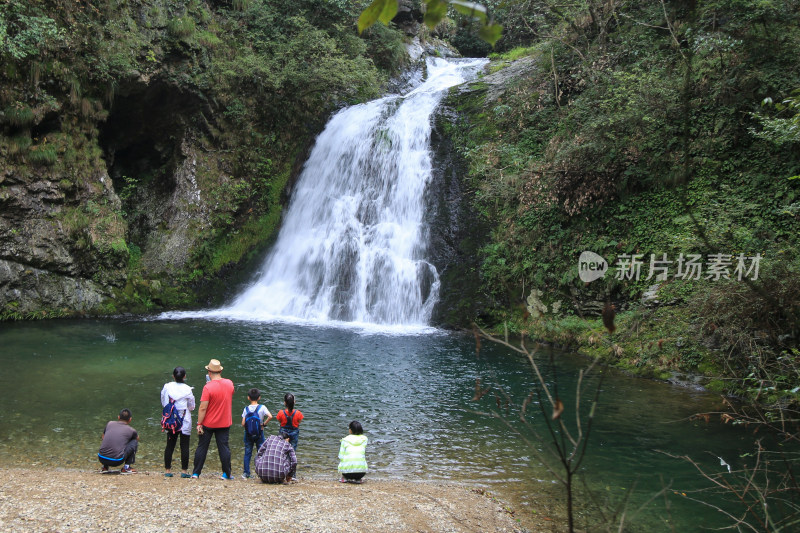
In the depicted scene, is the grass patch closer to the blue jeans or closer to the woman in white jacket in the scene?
the woman in white jacket

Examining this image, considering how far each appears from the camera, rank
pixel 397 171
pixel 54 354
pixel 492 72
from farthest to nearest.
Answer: pixel 492 72 → pixel 397 171 → pixel 54 354

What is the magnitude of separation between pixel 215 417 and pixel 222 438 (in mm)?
266

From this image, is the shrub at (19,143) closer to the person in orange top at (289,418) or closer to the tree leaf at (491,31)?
the person in orange top at (289,418)

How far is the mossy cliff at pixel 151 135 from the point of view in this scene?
14352 mm

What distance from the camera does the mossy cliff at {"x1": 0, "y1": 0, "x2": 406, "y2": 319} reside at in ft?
47.1

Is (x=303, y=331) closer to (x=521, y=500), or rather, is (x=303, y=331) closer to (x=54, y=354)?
(x=54, y=354)

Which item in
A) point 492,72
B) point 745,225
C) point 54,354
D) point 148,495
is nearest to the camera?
point 148,495

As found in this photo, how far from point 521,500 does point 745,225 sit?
25.7 feet

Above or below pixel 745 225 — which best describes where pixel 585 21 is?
above

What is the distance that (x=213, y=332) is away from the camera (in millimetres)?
13625

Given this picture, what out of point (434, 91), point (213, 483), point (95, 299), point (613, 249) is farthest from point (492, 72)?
point (213, 483)

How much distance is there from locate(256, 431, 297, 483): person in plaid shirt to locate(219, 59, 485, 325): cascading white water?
990 cm

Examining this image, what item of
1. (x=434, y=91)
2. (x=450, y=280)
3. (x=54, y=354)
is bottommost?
(x=54, y=354)

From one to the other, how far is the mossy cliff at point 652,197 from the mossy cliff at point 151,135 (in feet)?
26.4
